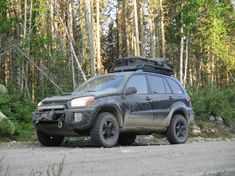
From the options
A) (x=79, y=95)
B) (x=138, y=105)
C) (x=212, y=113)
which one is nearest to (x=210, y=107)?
(x=212, y=113)

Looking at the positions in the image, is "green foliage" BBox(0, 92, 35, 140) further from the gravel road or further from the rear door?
the gravel road

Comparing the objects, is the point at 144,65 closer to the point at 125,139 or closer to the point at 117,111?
the point at 125,139

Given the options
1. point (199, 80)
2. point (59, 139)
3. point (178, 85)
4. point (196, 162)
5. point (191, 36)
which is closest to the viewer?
point (196, 162)

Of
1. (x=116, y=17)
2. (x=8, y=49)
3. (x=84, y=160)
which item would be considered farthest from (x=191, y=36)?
(x=84, y=160)

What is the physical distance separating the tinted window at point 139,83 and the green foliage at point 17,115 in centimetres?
385

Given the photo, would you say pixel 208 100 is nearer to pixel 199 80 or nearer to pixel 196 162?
pixel 196 162

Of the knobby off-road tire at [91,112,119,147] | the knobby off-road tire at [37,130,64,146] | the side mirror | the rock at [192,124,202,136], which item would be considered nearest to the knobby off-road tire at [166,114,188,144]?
the side mirror

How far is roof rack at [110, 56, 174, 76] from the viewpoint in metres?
14.0

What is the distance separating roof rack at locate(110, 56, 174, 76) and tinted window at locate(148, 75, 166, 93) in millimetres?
323

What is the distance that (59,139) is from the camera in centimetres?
1258

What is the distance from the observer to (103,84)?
1241cm

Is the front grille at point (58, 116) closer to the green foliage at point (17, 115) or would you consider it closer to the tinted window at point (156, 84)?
the tinted window at point (156, 84)

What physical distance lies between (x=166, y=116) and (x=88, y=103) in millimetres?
2905

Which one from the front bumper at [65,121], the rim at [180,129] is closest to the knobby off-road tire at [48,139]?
the front bumper at [65,121]
